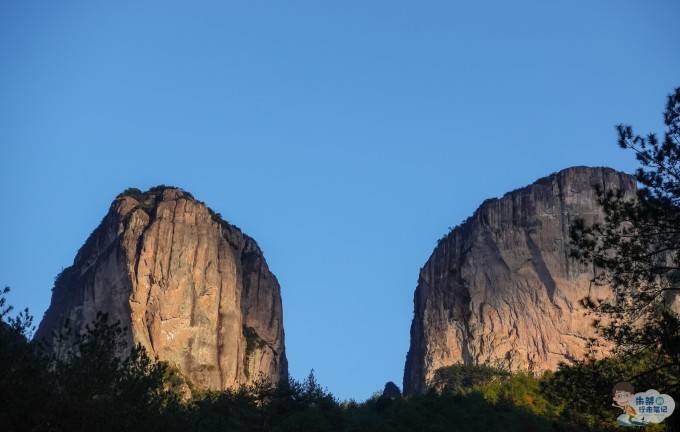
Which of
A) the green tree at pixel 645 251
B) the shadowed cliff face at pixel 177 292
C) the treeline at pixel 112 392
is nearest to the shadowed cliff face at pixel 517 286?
the shadowed cliff face at pixel 177 292

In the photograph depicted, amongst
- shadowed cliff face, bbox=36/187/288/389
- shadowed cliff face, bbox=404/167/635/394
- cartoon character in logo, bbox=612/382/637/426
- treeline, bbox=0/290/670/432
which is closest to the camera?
cartoon character in logo, bbox=612/382/637/426

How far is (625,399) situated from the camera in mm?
23969

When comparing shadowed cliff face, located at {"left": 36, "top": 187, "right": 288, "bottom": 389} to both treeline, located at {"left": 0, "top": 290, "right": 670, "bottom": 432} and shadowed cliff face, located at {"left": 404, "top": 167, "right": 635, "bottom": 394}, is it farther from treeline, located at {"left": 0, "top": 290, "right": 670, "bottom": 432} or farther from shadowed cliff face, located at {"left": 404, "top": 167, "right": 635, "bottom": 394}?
treeline, located at {"left": 0, "top": 290, "right": 670, "bottom": 432}

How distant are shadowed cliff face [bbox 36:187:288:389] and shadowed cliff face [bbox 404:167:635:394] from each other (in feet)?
62.9

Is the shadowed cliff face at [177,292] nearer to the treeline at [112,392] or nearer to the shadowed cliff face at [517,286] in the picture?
the shadowed cliff face at [517,286]

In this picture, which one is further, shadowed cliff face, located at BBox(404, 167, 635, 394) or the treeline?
shadowed cliff face, located at BBox(404, 167, 635, 394)

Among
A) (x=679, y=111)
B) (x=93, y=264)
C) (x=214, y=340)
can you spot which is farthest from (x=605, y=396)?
(x=93, y=264)

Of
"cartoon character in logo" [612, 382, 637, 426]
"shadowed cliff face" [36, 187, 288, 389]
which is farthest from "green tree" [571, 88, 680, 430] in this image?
"shadowed cliff face" [36, 187, 288, 389]

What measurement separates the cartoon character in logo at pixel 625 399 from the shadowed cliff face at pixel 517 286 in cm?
7579

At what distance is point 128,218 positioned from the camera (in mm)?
103312

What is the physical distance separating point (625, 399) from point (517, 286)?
81256 mm

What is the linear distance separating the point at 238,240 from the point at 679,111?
91.2 m

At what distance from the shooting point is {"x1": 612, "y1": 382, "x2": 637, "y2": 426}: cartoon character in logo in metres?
23.6

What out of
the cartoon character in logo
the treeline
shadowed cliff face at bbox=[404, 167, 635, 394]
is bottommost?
the cartoon character in logo
